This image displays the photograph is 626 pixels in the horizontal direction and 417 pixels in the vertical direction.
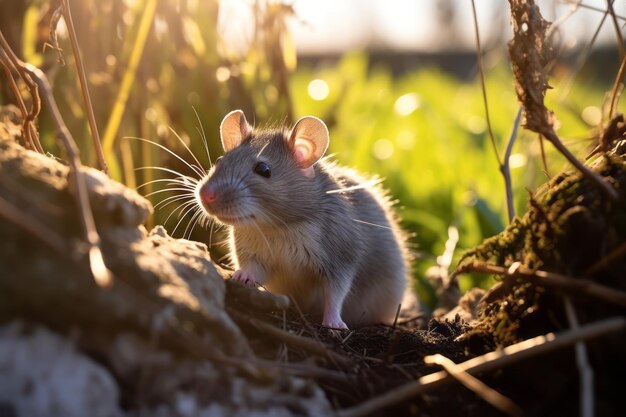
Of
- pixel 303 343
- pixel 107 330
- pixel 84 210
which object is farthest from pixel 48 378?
pixel 303 343

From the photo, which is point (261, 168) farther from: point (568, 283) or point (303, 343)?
point (568, 283)

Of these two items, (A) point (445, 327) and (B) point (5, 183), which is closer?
(B) point (5, 183)

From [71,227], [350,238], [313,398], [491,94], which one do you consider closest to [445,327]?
[350,238]

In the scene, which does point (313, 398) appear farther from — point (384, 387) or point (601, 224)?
point (601, 224)

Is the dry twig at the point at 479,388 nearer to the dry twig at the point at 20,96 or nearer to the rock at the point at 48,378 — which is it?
the rock at the point at 48,378

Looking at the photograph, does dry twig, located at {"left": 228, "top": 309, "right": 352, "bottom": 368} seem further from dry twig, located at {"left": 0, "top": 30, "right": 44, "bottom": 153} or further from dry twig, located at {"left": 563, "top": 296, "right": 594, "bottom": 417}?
dry twig, located at {"left": 0, "top": 30, "right": 44, "bottom": 153}

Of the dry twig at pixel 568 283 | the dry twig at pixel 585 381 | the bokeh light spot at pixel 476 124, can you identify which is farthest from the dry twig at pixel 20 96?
the bokeh light spot at pixel 476 124

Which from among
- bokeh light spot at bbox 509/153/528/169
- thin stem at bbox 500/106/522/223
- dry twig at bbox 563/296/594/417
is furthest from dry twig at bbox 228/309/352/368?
bokeh light spot at bbox 509/153/528/169
